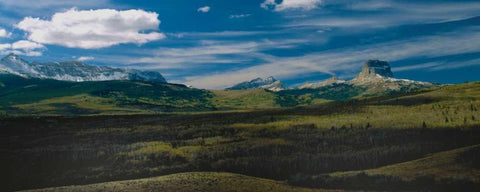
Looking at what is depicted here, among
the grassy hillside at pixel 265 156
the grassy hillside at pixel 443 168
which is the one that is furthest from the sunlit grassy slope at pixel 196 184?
the grassy hillside at pixel 443 168

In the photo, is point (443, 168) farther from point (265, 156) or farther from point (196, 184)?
point (196, 184)

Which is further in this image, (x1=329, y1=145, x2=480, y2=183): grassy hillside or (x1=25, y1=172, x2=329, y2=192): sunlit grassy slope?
(x1=25, y1=172, x2=329, y2=192): sunlit grassy slope

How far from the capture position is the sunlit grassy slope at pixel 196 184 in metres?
37.8

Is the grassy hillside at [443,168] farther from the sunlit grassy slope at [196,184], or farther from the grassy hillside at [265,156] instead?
the sunlit grassy slope at [196,184]

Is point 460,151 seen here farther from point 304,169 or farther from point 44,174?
point 44,174

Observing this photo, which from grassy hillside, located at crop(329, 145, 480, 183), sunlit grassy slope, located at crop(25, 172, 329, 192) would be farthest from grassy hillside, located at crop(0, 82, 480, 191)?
sunlit grassy slope, located at crop(25, 172, 329, 192)

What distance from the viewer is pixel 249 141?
198 ft

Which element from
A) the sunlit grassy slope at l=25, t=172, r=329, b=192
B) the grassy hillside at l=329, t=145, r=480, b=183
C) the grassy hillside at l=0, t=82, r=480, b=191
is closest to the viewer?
the grassy hillside at l=329, t=145, r=480, b=183

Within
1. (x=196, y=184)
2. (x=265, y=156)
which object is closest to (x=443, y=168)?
(x=265, y=156)

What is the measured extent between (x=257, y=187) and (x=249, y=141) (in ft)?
74.7

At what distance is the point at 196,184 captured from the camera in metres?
39.3

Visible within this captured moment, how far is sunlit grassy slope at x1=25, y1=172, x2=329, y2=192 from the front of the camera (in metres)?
37.8

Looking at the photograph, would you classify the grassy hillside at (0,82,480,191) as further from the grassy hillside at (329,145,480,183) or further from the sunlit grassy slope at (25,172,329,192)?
the sunlit grassy slope at (25,172,329,192)

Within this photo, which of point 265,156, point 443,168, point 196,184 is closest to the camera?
point 443,168
